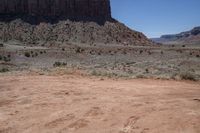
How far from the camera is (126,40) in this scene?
79.9 meters

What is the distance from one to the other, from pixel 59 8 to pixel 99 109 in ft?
243

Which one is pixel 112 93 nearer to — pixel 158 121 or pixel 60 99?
pixel 60 99

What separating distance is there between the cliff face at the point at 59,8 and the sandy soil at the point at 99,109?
2641 inches

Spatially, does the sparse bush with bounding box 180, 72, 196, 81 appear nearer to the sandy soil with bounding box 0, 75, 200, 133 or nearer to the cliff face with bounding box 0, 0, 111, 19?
the sandy soil with bounding box 0, 75, 200, 133

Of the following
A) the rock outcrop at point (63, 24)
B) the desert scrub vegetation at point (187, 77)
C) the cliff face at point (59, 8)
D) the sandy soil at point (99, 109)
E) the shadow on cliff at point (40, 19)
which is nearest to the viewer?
the sandy soil at point (99, 109)

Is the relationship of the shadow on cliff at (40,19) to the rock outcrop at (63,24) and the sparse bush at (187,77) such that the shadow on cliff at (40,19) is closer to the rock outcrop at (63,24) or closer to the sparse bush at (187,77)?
the rock outcrop at (63,24)

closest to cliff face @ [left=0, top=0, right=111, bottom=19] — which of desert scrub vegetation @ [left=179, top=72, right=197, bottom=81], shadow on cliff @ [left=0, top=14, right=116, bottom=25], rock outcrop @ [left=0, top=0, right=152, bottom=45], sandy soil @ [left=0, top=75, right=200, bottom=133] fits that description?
rock outcrop @ [left=0, top=0, right=152, bottom=45]

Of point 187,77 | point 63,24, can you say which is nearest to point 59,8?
point 63,24

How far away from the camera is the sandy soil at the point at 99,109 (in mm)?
9711

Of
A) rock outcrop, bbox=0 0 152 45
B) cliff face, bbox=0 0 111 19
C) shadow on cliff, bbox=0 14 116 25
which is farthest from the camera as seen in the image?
cliff face, bbox=0 0 111 19

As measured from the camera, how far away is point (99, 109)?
1170cm

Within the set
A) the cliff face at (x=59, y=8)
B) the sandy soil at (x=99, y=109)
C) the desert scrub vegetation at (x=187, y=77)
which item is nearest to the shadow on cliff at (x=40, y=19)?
the cliff face at (x=59, y=8)

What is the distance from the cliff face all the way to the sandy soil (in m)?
67.1

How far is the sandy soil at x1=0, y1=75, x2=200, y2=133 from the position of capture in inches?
382
